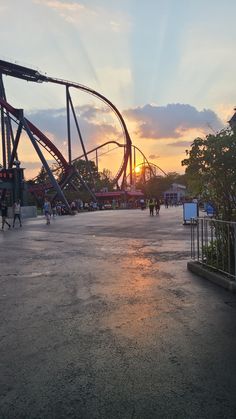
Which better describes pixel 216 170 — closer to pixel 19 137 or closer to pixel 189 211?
pixel 189 211

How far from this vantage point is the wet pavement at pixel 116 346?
10.2ft

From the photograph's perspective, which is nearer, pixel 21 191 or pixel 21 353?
pixel 21 353

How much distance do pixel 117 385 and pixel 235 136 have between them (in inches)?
194

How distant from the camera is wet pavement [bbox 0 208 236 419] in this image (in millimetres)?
3100

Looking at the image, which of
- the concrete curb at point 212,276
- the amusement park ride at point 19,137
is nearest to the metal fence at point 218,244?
the concrete curb at point 212,276

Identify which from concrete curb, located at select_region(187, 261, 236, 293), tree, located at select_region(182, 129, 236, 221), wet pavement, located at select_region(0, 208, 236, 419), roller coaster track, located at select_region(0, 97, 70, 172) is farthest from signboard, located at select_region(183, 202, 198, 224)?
roller coaster track, located at select_region(0, 97, 70, 172)

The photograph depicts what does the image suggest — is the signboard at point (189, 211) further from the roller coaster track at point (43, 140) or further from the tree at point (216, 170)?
the roller coaster track at point (43, 140)

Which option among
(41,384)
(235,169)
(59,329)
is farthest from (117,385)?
(235,169)

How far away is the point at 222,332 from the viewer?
15.1 feet

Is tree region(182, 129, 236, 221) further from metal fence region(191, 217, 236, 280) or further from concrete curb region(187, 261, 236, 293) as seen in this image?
concrete curb region(187, 261, 236, 293)

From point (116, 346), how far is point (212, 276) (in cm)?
344

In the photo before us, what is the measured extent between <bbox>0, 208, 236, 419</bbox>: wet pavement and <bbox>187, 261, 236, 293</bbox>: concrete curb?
0.43ft

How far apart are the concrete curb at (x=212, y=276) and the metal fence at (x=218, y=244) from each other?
3.9 inches

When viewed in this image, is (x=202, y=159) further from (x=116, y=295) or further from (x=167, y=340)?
(x=167, y=340)
